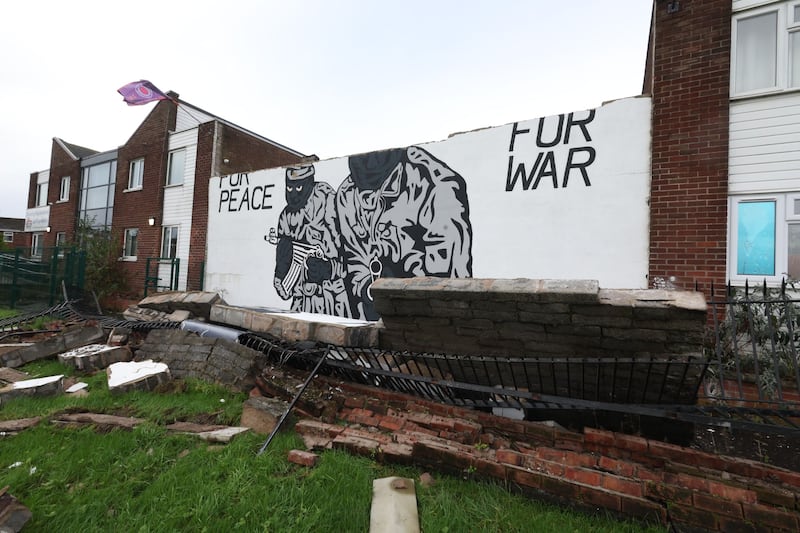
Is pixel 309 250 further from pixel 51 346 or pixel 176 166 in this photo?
pixel 176 166

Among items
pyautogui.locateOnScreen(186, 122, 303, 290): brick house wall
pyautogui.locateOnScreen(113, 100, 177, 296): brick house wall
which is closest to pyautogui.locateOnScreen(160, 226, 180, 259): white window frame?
pyautogui.locateOnScreen(113, 100, 177, 296): brick house wall

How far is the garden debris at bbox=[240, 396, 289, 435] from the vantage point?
10.4 ft

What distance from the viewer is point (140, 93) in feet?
37.0

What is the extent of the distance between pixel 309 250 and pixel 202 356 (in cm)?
375

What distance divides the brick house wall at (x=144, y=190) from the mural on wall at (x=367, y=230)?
5.82 meters

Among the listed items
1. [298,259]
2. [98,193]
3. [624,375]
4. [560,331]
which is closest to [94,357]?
[298,259]

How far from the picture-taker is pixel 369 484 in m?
2.43

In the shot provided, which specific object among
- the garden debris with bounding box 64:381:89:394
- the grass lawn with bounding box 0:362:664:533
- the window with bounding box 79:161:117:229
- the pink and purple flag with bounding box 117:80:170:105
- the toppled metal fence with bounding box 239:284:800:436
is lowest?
the garden debris with bounding box 64:381:89:394

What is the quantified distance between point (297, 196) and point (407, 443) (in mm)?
6736

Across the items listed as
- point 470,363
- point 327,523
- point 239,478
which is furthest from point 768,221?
point 239,478

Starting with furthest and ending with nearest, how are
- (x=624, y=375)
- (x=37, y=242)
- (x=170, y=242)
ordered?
(x=37, y=242)
(x=170, y=242)
(x=624, y=375)

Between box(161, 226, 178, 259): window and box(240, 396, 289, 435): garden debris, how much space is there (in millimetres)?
9399

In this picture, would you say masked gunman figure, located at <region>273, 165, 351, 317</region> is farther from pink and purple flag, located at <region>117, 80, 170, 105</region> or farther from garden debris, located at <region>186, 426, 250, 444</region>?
pink and purple flag, located at <region>117, 80, 170, 105</region>

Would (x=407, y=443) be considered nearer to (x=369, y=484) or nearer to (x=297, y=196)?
(x=369, y=484)
